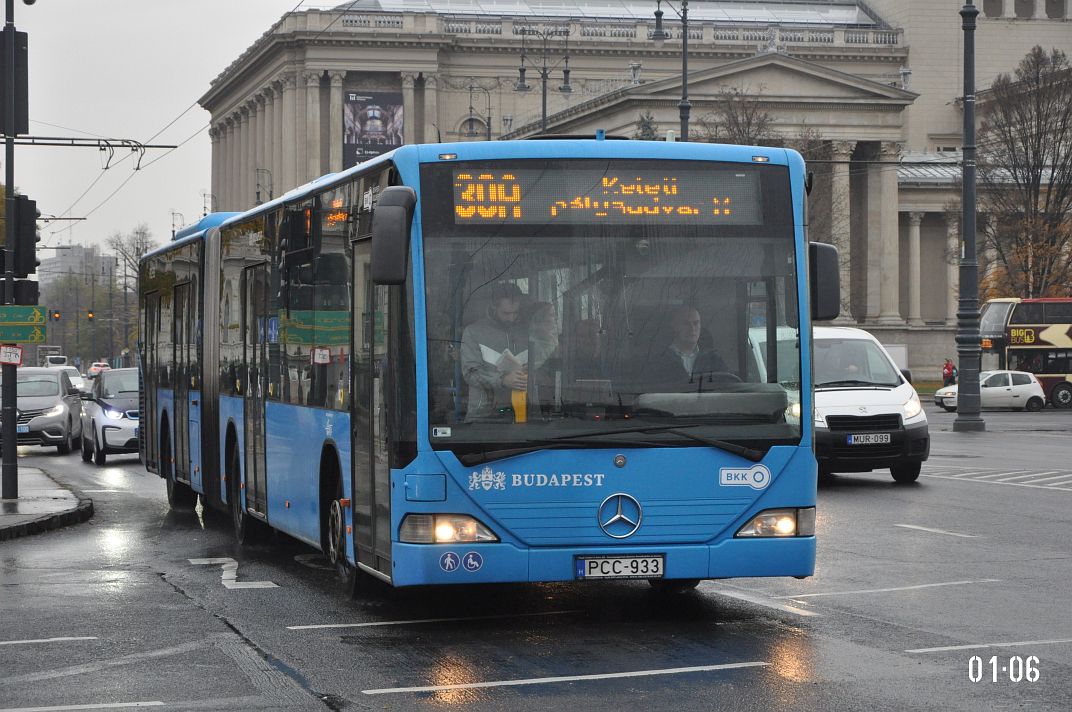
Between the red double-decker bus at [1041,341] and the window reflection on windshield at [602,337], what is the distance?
182ft

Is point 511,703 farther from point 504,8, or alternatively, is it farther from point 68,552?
point 504,8

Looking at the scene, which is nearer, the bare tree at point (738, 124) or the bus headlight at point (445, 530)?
the bus headlight at point (445, 530)

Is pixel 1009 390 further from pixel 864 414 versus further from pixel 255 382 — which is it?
pixel 255 382

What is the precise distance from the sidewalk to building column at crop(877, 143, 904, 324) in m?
68.0

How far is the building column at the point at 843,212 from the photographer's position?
3206 inches

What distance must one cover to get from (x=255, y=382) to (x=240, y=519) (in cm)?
149

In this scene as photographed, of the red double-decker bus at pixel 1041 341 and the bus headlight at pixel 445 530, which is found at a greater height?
the red double-decker bus at pixel 1041 341

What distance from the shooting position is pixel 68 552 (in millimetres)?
15586

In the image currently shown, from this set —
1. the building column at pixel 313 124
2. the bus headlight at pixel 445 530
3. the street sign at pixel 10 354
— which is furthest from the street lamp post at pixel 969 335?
the building column at pixel 313 124

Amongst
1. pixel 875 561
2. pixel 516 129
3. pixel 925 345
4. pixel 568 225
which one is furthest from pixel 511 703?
pixel 516 129

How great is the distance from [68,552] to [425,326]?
688cm

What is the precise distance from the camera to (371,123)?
99.6 meters
